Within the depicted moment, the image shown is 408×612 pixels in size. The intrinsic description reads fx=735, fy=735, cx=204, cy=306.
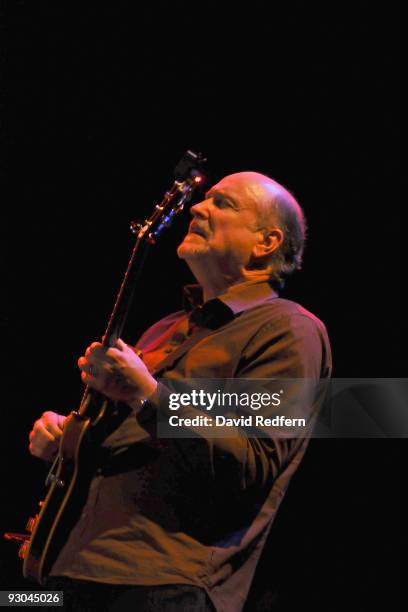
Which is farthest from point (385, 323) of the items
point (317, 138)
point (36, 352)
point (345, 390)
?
point (36, 352)

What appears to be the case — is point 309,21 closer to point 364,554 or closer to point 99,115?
point 99,115

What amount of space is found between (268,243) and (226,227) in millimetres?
147

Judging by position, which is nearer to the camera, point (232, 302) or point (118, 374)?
point (118, 374)

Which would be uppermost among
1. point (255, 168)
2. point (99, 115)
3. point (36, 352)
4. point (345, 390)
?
point (99, 115)

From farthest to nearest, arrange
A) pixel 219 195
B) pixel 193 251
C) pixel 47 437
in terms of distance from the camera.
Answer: pixel 219 195
pixel 193 251
pixel 47 437

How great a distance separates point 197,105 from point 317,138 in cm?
→ 57

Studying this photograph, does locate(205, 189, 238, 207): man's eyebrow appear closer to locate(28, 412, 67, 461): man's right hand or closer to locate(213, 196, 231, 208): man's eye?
locate(213, 196, 231, 208): man's eye

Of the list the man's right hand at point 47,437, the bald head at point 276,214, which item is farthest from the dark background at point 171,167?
the man's right hand at point 47,437

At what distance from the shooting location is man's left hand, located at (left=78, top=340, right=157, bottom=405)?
1807 mm

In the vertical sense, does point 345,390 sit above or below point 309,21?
below

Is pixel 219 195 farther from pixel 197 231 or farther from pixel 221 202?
pixel 197 231

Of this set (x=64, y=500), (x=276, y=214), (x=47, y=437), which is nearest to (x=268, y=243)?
(x=276, y=214)

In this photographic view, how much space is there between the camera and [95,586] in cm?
179

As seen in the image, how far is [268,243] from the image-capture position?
7.77 feet
